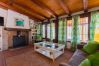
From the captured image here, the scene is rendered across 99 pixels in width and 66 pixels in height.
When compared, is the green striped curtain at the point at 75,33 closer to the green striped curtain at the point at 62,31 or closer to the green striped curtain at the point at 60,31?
the green striped curtain at the point at 62,31

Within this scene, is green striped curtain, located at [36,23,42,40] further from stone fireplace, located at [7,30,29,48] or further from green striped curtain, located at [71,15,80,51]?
green striped curtain, located at [71,15,80,51]

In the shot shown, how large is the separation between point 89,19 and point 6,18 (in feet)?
17.0

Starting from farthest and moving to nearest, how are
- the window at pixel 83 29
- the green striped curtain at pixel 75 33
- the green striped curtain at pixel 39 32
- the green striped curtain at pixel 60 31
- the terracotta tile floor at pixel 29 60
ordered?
the green striped curtain at pixel 39 32 → the green striped curtain at pixel 60 31 → the green striped curtain at pixel 75 33 → the window at pixel 83 29 → the terracotta tile floor at pixel 29 60

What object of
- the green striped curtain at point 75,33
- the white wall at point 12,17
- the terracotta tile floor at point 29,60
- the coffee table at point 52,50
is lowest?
the terracotta tile floor at point 29,60

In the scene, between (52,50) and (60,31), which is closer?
(52,50)

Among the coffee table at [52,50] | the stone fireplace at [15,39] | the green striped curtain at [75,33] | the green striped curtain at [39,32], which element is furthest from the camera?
the green striped curtain at [39,32]

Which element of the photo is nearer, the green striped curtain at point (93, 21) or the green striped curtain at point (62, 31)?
the green striped curtain at point (93, 21)

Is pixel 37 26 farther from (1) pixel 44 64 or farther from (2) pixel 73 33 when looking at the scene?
(1) pixel 44 64

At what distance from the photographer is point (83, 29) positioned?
4.49 m

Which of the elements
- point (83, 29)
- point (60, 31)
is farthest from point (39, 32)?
point (83, 29)

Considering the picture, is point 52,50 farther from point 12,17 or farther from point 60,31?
point 12,17

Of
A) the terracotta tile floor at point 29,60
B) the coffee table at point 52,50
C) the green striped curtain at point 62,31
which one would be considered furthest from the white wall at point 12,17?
the green striped curtain at point 62,31

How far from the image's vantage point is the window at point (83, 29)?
4377mm

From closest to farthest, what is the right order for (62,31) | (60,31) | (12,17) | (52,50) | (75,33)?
(52,50)
(75,33)
(62,31)
(60,31)
(12,17)
